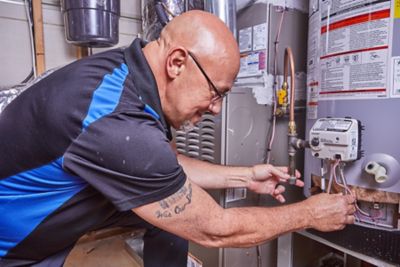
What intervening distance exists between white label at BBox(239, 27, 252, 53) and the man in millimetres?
444

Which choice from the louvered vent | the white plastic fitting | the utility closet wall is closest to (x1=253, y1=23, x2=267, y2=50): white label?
the louvered vent

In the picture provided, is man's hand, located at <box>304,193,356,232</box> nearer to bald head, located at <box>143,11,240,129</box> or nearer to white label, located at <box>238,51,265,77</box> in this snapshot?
bald head, located at <box>143,11,240,129</box>

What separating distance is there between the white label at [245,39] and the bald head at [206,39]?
1.44 feet

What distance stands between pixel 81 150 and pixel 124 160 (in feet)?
0.28

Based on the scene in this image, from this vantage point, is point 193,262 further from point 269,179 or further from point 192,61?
point 192,61

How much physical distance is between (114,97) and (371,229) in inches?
30.0

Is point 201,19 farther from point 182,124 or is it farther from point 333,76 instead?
point 333,76

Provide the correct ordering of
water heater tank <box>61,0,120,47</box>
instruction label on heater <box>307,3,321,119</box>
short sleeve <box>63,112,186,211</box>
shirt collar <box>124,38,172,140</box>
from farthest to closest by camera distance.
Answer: water heater tank <box>61,0,120,47</box> < instruction label on heater <box>307,3,321,119</box> < shirt collar <box>124,38,172,140</box> < short sleeve <box>63,112,186,211</box>

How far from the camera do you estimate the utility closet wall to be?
1.47 metres

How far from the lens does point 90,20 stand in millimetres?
1340

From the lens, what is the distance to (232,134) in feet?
3.23

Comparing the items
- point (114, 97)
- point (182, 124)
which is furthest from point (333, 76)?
point (114, 97)

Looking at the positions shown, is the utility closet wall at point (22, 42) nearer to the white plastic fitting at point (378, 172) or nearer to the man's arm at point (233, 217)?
the man's arm at point (233, 217)

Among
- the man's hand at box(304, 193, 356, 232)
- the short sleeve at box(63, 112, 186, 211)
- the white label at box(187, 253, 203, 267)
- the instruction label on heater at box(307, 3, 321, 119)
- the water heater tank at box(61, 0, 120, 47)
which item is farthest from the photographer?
the water heater tank at box(61, 0, 120, 47)
